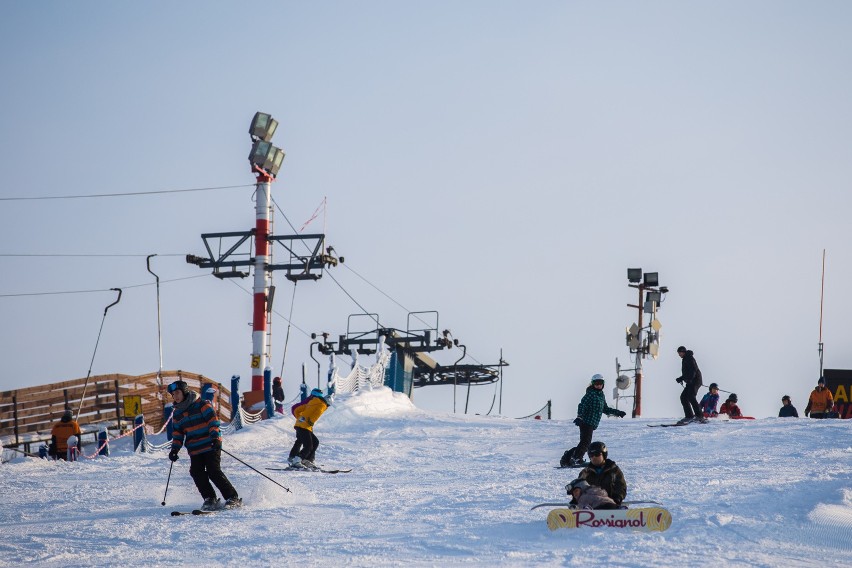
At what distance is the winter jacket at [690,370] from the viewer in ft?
68.8

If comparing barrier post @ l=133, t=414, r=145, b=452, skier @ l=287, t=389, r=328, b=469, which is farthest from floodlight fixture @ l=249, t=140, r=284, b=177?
skier @ l=287, t=389, r=328, b=469

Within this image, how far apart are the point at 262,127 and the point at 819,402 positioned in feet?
67.5

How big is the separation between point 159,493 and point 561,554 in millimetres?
6681

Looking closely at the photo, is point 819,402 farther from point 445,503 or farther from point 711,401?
point 445,503

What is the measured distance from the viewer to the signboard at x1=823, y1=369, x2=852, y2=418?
31281 millimetres

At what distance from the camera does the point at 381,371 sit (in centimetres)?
3039

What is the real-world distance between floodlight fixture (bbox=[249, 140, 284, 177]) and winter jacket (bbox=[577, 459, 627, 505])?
25.7 meters

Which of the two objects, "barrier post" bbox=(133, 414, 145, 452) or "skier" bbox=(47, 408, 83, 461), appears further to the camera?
"skier" bbox=(47, 408, 83, 461)

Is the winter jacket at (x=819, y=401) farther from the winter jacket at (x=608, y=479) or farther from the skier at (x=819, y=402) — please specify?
the winter jacket at (x=608, y=479)

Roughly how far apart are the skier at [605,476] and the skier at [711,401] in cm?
1486

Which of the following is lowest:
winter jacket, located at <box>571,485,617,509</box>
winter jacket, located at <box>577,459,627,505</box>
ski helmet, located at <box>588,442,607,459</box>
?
winter jacket, located at <box>571,485,617,509</box>

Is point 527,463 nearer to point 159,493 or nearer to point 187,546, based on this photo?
point 159,493

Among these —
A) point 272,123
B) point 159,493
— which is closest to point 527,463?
point 159,493

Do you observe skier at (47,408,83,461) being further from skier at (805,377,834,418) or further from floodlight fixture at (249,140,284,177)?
floodlight fixture at (249,140,284,177)
